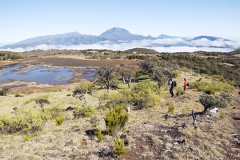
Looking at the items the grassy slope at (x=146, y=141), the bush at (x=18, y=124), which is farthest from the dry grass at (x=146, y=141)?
→ the bush at (x=18, y=124)

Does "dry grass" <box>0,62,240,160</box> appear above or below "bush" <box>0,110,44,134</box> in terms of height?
above

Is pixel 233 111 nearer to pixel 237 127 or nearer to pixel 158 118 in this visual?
pixel 237 127

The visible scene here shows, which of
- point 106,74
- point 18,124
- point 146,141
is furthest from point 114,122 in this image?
point 106,74

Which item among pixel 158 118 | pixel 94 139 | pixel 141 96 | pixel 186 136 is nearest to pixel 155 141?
pixel 186 136

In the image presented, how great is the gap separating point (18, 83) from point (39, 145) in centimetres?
5284

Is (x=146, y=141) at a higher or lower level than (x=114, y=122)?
lower

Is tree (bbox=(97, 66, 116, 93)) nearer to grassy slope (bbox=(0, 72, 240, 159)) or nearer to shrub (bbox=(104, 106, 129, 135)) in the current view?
grassy slope (bbox=(0, 72, 240, 159))

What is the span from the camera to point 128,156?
12.1 metres

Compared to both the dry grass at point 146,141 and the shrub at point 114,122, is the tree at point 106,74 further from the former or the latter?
the shrub at point 114,122

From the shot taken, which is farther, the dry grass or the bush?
the bush

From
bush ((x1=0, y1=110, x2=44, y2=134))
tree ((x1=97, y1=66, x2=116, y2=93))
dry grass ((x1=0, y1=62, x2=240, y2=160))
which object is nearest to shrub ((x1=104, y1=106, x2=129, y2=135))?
dry grass ((x1=0, y1=62, x2=240, y2=160))

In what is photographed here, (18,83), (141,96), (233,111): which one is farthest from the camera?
(18,83)

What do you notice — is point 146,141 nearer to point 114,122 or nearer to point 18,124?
point 114,122

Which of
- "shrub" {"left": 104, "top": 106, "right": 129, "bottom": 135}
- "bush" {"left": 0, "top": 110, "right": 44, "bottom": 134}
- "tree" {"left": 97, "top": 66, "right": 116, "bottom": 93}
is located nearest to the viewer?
"shrub" {"left": 104, "top": 106, "right": 129, "bottom": 135}
